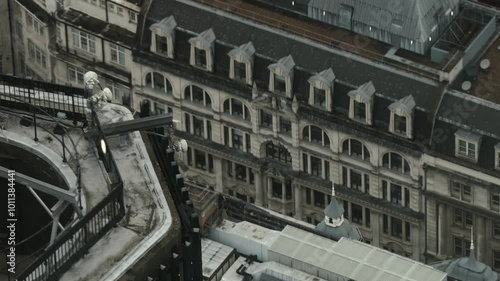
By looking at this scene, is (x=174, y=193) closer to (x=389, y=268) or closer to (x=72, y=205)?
(x=72, y=205)

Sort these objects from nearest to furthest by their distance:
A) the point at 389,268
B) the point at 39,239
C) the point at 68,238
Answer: the point at 68,238
the point at 39,239
the point at 389,268

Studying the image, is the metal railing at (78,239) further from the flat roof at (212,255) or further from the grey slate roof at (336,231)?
the grey slate roof at (336,231)

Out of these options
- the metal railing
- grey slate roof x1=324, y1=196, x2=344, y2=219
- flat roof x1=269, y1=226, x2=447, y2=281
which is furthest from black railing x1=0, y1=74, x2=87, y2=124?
grey slate roof x1=324, y1=196, x2=344, y2=219

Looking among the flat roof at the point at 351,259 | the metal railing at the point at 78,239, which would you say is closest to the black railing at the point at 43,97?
the metal railing at the point at 78,239

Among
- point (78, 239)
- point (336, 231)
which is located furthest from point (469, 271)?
point (78, 239)

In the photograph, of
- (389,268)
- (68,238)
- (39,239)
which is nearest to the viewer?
(68,238)

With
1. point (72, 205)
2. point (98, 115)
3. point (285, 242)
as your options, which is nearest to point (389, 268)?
point (285, 242)

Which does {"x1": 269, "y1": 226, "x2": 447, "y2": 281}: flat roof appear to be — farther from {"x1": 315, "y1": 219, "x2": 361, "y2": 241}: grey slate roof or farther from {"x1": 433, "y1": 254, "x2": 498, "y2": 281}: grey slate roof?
{"x1": 433, "y1": 254, "x2": 498, "y2": 281}: grey slate roof
